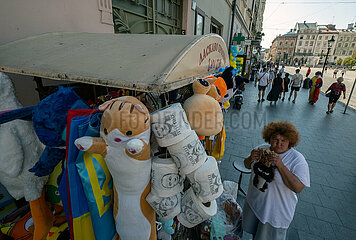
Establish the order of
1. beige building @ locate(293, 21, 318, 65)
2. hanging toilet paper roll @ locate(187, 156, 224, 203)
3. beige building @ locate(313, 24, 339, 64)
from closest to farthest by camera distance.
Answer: hanging toilet paper roll @ locate(187, 156, 224, 203) → beige building @ locate(313, 24, 339, 64) → beige building @ locate(293, 21, 318, 65)

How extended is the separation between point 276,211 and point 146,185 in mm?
1574

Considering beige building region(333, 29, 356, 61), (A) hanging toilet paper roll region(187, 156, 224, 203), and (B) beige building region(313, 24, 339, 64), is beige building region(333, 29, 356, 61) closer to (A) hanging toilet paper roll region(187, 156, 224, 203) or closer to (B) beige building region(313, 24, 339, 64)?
(B) beige building region(313, 24, 339, 64)

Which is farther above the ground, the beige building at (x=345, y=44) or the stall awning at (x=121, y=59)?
the beige building at (x=345, y=44)

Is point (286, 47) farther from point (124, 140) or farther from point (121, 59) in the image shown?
point (124, 140)

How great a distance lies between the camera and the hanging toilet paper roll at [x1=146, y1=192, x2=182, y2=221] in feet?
4.02

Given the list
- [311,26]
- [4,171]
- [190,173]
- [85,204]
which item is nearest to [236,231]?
[190,173]

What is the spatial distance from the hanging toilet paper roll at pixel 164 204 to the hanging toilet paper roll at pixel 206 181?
0.64ft

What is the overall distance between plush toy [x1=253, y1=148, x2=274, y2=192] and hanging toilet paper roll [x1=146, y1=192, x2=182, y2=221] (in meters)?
1.11

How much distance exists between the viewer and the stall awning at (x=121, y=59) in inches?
42.9

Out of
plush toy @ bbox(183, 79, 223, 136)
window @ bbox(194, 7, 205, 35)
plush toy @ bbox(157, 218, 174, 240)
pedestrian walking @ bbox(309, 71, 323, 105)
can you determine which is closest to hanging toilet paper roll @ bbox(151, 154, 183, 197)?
plush toy @ bbox(183, 79, 223, 136)

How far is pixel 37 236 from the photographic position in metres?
1.59

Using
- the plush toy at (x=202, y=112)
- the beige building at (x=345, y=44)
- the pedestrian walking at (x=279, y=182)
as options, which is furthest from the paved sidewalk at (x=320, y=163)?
the beige building at (x=345, y=44)

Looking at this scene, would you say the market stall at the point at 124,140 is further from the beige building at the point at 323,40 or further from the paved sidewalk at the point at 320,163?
the beige building at the point at 323,40

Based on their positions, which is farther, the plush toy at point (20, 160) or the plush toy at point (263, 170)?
the plush toy at point (263, 170)
